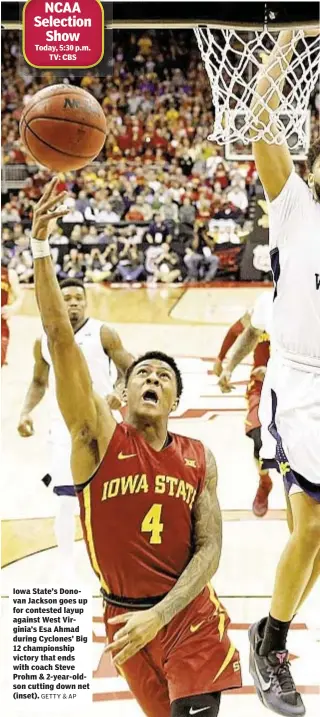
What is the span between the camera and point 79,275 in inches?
407

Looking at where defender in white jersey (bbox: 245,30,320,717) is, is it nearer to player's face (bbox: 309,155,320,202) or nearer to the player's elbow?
player's face (bbox: 309,155,320,202)

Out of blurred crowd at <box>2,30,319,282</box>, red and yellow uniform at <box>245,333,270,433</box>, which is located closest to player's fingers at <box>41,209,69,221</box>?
red and yellow uniform at <box>245,333,270,433</box>

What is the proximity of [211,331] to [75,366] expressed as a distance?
7.22m

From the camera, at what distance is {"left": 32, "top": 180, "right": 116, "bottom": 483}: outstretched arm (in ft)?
9.73

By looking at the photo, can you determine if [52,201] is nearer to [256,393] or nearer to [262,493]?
[256,393]

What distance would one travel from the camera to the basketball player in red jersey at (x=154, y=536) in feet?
10.5

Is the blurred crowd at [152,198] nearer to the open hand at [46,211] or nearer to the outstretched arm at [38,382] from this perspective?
the outstretched arm at [38,382]

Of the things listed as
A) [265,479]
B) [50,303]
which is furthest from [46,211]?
[265,479]

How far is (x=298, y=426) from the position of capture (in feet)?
10.6

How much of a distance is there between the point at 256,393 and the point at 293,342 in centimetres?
194

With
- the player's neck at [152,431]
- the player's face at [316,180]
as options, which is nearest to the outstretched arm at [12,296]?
the player's neck at [152,431]

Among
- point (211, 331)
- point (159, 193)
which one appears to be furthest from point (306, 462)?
point (159, 193)

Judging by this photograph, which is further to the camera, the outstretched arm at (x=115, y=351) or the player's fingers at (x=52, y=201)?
the outstretched arm at (x=115, y=351)

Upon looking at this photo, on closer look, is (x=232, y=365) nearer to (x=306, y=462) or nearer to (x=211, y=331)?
(x=306, y=462)
